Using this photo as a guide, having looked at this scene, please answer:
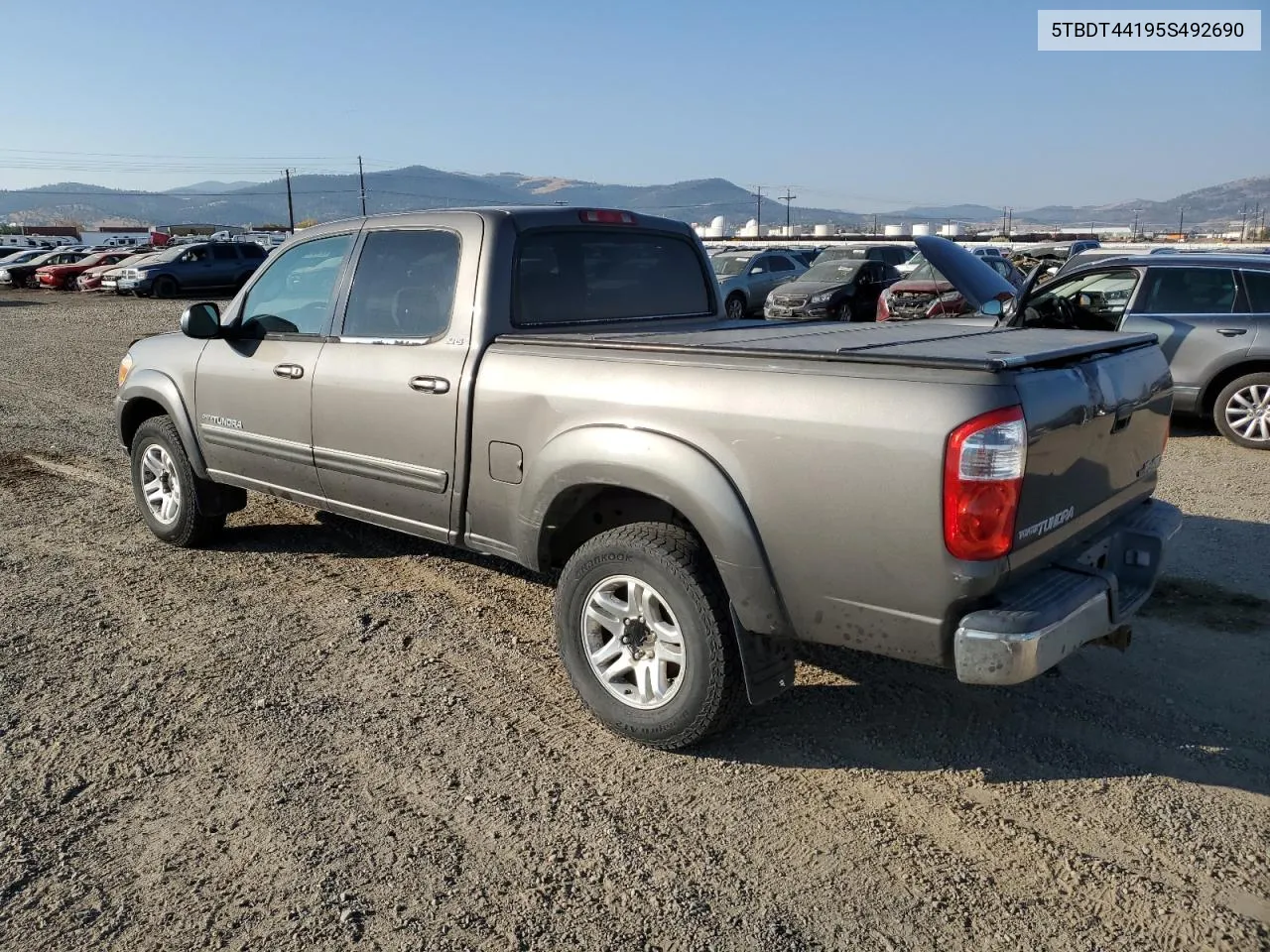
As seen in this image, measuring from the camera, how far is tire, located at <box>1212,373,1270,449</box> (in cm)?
850

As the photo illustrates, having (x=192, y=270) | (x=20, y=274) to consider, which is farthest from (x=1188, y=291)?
(x=20, y=274)

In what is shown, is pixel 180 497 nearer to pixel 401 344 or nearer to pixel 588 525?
pixel 401 344

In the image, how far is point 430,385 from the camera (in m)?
4.28

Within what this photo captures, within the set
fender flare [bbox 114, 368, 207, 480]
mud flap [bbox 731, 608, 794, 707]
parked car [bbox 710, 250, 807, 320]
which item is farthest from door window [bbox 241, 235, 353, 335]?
parked car [bbox 710, 250, 807, 320]

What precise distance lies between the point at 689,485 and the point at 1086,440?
1.29m

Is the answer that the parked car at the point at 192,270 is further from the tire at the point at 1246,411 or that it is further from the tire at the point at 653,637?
the tire at the point at 653,637

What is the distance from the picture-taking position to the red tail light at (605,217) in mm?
4754

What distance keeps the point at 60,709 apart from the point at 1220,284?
9280mm

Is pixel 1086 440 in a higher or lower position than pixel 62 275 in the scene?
lower

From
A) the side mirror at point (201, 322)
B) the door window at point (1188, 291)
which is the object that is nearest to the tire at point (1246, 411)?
the door window at point (1188, 291)

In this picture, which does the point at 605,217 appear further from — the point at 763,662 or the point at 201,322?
the point at 763,662

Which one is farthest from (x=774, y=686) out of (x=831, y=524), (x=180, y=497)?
(x=180, y=497)

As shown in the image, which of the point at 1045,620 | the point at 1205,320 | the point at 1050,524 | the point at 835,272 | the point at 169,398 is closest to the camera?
the point at 1045,620

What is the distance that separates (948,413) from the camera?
2.80m
